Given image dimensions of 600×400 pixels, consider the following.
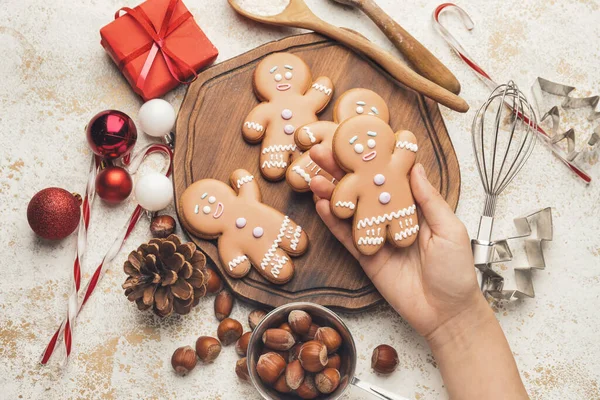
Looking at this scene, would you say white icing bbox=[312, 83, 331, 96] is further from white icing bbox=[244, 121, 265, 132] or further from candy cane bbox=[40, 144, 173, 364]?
candy cane bbox=[40, 144, 173, 364]

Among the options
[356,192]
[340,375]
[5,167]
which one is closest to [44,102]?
[5,167]

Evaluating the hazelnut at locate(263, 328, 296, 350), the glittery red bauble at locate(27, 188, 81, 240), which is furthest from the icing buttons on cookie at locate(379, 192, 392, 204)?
the glittery red bauble at locate(27, 188, 81, 240)

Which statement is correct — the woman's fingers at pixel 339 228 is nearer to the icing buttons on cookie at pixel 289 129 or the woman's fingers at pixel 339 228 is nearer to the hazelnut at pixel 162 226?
the icing buttons on cookie at pixel 289 129

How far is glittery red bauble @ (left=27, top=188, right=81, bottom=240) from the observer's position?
1270 millimetres

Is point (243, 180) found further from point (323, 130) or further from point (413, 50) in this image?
point (413, 50)

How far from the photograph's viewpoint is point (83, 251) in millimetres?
1364

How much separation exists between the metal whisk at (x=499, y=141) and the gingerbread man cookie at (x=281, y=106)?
387mm

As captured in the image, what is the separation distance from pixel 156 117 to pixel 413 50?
0.61 meters

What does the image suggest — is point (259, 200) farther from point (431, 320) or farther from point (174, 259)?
point (431, 320)

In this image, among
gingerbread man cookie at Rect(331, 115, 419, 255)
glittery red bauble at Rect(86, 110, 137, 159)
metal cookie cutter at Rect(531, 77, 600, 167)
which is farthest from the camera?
metal cookie cutter at Rect(531, 77, 600, 167)

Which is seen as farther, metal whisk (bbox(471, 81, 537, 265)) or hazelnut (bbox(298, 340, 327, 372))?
metal whisk (bbox(471, 81, 537, 265))

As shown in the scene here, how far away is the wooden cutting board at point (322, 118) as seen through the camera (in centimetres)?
133

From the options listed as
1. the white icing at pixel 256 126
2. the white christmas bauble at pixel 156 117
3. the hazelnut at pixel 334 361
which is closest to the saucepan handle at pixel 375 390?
the hazelnut at pixel 334 361

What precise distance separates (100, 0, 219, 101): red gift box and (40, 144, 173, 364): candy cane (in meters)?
0.15
